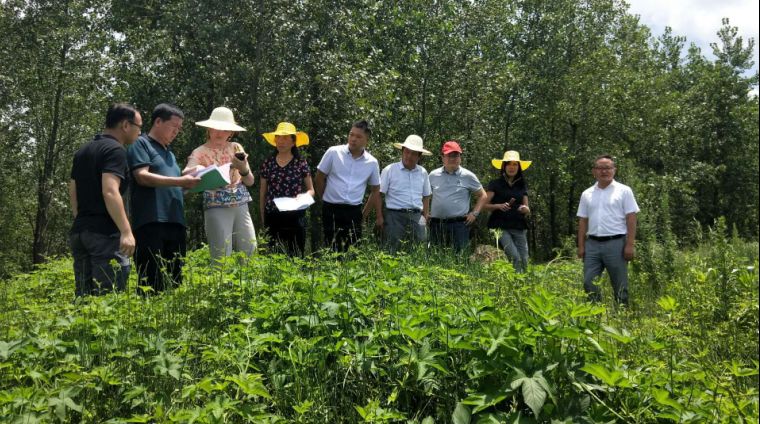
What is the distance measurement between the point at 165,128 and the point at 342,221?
2.31m

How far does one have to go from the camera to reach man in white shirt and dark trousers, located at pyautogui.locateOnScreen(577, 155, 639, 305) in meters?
6.11

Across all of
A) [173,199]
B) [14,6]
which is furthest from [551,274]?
[14,6]

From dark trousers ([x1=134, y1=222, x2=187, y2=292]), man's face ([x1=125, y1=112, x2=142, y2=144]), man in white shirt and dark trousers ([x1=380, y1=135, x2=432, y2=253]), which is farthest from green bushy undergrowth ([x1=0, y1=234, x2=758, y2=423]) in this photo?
man in white shirt and dark trousers ([x1=380, y1=135, x2=432, y2=253])

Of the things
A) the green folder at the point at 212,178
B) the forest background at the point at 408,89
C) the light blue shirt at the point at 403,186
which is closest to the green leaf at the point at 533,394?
the forest background at the point at 408,89

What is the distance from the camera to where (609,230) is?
242 inches

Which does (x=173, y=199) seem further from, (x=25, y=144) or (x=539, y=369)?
(x=25, y=144)

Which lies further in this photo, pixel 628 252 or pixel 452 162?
pixel 452 162

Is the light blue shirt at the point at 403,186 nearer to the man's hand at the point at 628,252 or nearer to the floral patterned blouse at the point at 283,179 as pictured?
the floral patterned blouse at the point at 283,179

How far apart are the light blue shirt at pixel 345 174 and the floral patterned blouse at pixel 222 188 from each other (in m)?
1.19

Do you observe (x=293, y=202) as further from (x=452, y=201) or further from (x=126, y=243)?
(x=126, y=243)

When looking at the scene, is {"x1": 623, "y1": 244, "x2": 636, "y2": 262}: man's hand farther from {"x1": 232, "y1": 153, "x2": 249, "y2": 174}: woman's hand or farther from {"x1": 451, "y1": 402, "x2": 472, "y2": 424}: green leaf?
{"x1": 451, "y1": 402, "x2": 472, "y2": 424}: green leaf

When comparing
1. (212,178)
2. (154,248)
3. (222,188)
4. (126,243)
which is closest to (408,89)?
(222,188)

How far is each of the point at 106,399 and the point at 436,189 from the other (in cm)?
522

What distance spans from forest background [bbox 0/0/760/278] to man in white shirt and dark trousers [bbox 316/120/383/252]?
2.54m
